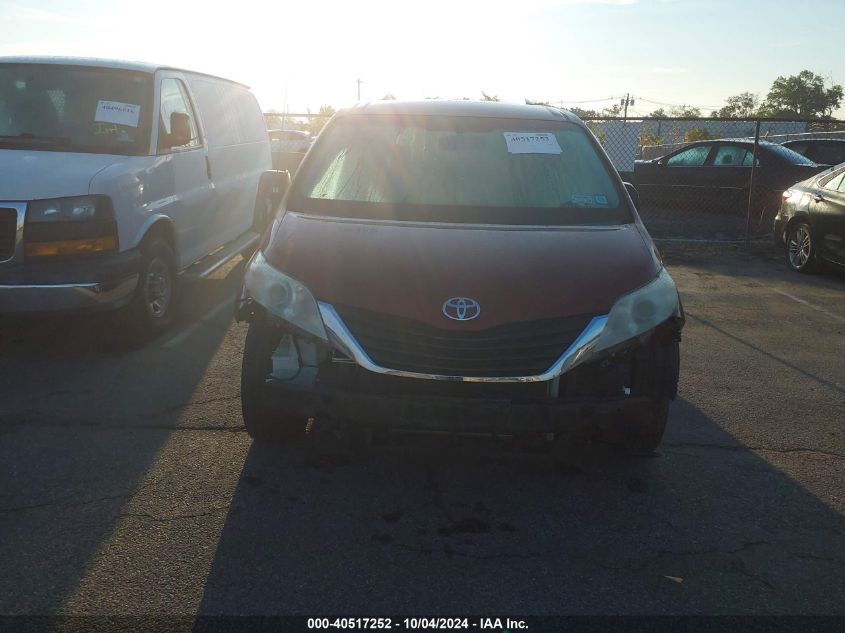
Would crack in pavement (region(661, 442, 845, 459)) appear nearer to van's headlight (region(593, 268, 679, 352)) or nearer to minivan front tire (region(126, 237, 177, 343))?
van's headlight (region(593, 268, 679, 352))

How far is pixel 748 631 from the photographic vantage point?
8.67ft

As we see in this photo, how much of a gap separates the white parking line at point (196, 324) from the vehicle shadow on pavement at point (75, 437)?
0.09 m

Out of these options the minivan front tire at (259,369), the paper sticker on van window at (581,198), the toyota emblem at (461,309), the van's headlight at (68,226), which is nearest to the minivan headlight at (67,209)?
the van's headlight at (68,226)

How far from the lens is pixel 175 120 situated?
249 inches

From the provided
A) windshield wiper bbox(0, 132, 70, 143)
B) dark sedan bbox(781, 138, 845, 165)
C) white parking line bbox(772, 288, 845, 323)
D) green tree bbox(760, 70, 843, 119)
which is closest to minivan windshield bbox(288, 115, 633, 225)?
windshield wiper bbox(0, 132, 70, 143)

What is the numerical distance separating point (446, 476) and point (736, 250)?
9785 mm

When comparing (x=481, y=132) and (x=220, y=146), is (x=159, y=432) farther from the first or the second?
(x=220, y=146)

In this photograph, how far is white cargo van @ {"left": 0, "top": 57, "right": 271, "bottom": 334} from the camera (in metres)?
5.08

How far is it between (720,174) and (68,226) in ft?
41.2

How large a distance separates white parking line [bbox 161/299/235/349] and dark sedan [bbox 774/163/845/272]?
6945mm

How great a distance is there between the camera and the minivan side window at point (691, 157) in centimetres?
1512

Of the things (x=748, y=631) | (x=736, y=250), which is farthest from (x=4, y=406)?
(x=736, y=250)

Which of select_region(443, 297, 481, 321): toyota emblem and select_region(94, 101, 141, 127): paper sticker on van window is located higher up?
select_region(94, 101, 141, 127): paper sticker on van window

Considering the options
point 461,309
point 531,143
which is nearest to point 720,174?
point 531,143
